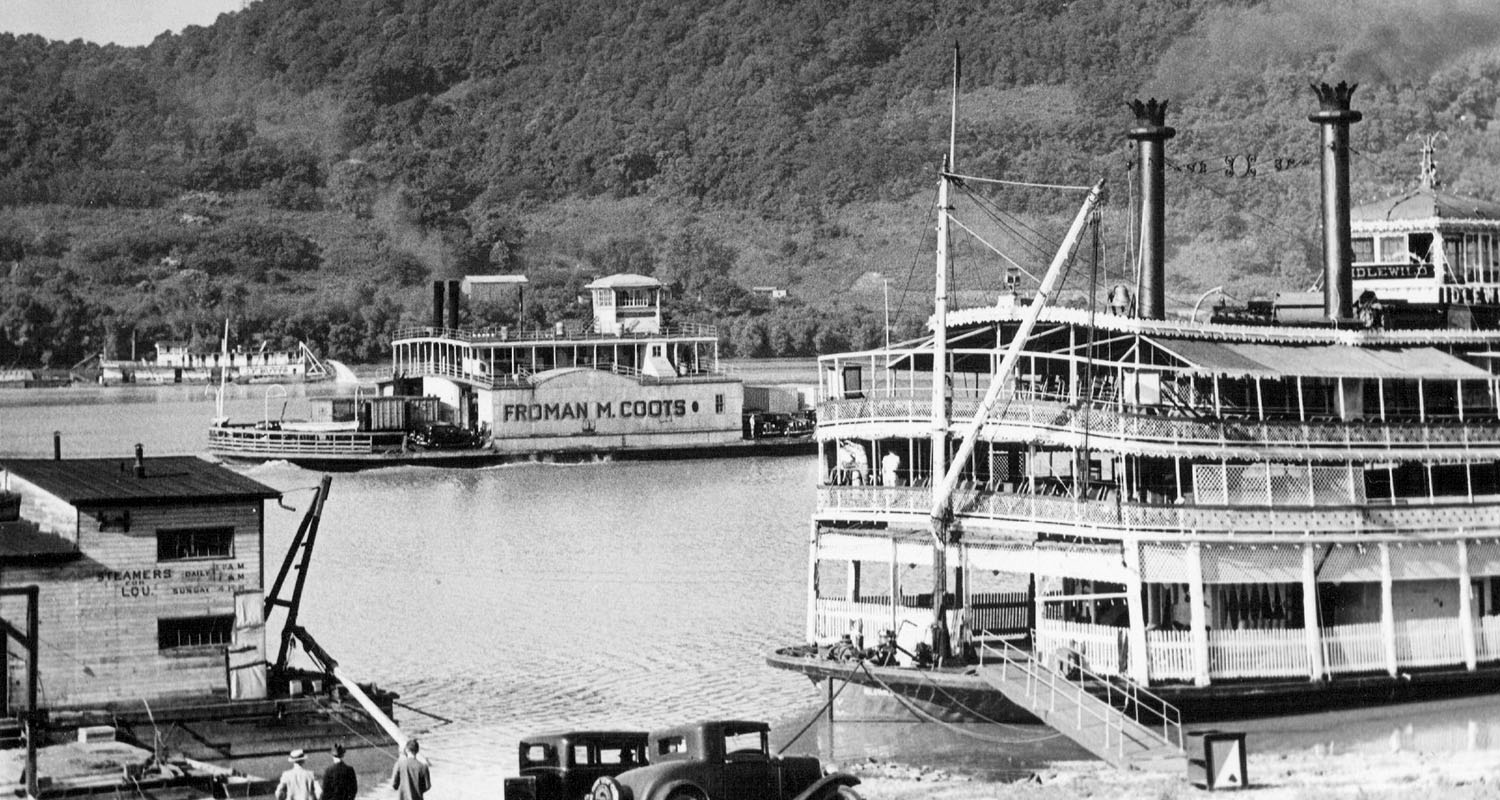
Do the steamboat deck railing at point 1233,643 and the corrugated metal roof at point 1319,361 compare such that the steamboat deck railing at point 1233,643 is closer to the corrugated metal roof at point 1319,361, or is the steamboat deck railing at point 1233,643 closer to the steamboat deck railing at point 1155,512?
the steamboat deck railing at point 1155,512

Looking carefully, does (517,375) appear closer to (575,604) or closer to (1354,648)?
(575,604)

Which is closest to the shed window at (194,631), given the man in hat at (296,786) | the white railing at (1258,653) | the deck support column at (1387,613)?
the man in hat at (296,786)

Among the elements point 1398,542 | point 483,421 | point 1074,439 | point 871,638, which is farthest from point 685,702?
point 483,421

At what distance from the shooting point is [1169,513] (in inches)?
1442

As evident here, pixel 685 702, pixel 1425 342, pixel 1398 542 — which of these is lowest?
pixel 685 702

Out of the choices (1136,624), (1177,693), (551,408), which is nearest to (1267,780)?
(1177,693)

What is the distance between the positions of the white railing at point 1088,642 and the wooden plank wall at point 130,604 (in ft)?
38.7

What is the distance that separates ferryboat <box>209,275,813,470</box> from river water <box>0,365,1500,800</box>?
1.95 m

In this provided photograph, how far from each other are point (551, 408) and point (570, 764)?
75362mm

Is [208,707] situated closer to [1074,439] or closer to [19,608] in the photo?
[19,608]

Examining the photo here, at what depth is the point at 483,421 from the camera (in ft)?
345

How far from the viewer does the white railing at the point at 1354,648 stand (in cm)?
3769

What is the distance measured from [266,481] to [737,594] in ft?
116

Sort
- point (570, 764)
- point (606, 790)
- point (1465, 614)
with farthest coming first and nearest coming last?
point (1465, 614)
point (570, 764)
point (606, 790)
